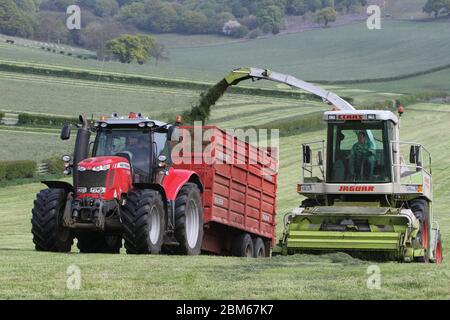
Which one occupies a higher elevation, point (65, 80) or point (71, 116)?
point (65, 80)

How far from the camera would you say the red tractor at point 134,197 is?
56.2ft

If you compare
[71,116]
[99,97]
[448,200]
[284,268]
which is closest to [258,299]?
[284,268]

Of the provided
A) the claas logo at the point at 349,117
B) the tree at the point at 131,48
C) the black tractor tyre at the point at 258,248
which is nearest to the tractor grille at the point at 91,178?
the claas logo at the point at 349,117

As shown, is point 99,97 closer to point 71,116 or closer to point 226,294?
point 71,116

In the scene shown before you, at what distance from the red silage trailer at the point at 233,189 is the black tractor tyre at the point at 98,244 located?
1.78m

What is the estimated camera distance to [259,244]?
74.1ft

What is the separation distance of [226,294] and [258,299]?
531 mm

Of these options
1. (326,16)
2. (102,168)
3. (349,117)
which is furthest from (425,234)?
(326,16)

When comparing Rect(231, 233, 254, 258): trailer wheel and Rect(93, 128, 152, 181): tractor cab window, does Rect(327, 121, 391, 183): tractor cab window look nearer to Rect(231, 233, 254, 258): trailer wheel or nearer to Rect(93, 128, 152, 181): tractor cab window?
Rect(231, 233, 254, 258): trailer wheel

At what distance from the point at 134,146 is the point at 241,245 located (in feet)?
13.5

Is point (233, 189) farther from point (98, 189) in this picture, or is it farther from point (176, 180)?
point (98, 189)

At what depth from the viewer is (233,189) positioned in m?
20.4
